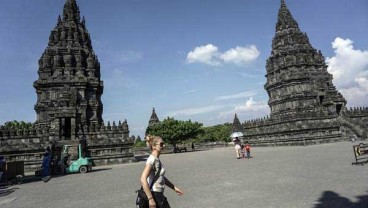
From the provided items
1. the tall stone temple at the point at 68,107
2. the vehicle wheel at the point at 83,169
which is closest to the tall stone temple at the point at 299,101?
the tall stone temple at the point at 68,107

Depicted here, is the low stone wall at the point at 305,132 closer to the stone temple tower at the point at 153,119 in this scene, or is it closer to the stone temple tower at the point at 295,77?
the stone temple tower at the point at 295,77

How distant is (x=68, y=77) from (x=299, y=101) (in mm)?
34384

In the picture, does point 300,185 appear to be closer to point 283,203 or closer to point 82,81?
point 283,203

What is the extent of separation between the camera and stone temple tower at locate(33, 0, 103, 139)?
3647 centimetres

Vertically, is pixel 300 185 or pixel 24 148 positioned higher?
pixel 24 148

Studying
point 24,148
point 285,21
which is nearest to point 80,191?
point 24,148

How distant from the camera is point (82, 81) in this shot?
37906mm

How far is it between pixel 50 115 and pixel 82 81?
20.5 feet

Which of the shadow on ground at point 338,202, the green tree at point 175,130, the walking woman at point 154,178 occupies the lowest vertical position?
the shadow on ground at point 338,202

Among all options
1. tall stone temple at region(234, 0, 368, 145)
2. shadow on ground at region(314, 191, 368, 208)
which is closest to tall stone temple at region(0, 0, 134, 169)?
tall stone temple at region(234, 0, 368, 145)

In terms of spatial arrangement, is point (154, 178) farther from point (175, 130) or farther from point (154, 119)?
point (154, 119)

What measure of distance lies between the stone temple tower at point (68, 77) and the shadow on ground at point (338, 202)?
29572 mm

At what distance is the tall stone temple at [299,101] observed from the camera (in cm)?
3538

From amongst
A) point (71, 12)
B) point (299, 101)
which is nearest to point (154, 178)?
point (299, 101)
